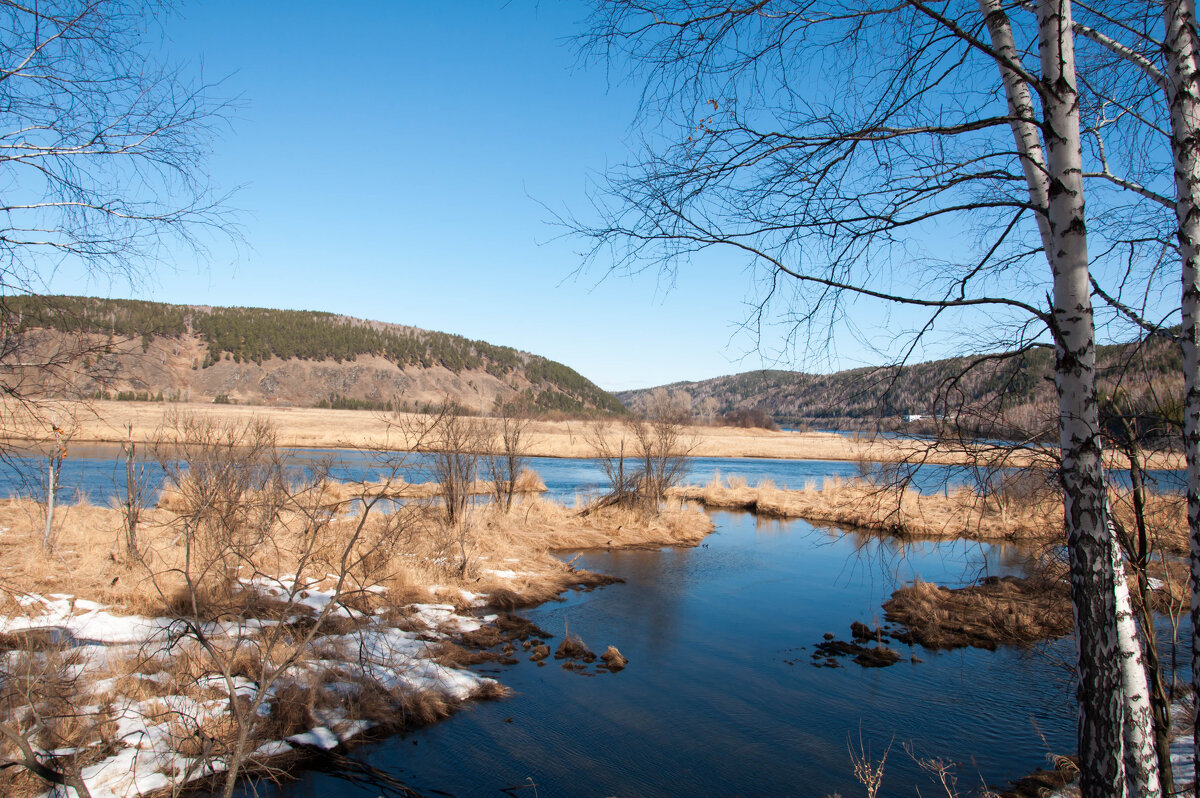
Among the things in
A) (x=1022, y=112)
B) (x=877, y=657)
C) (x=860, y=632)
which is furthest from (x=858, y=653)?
(x=1022, y=112)

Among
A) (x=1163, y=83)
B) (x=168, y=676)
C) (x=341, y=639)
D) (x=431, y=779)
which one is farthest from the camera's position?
(x=341, y=639)

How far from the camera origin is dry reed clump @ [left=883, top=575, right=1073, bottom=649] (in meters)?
12.3

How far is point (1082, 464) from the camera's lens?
2803mm

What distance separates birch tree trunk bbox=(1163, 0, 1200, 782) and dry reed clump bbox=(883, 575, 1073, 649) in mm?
9865

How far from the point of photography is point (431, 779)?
7215 mm

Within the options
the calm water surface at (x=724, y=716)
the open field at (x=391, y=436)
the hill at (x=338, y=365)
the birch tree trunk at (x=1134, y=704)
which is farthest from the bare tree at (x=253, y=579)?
the hill at (x=338, y=365)

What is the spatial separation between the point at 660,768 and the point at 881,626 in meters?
7.50

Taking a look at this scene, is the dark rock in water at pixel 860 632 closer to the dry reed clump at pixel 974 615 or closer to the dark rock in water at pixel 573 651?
the dry reed clump at pixel 974 615

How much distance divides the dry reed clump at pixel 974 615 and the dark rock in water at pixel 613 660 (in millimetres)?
5585

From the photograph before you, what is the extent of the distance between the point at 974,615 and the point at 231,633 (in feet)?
44.5

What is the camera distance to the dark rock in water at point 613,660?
10.5m

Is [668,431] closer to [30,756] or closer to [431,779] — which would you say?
[431,779]

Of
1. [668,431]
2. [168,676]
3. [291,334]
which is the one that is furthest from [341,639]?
[291,334]

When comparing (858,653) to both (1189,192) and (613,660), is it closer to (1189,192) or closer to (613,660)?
(613,660)
